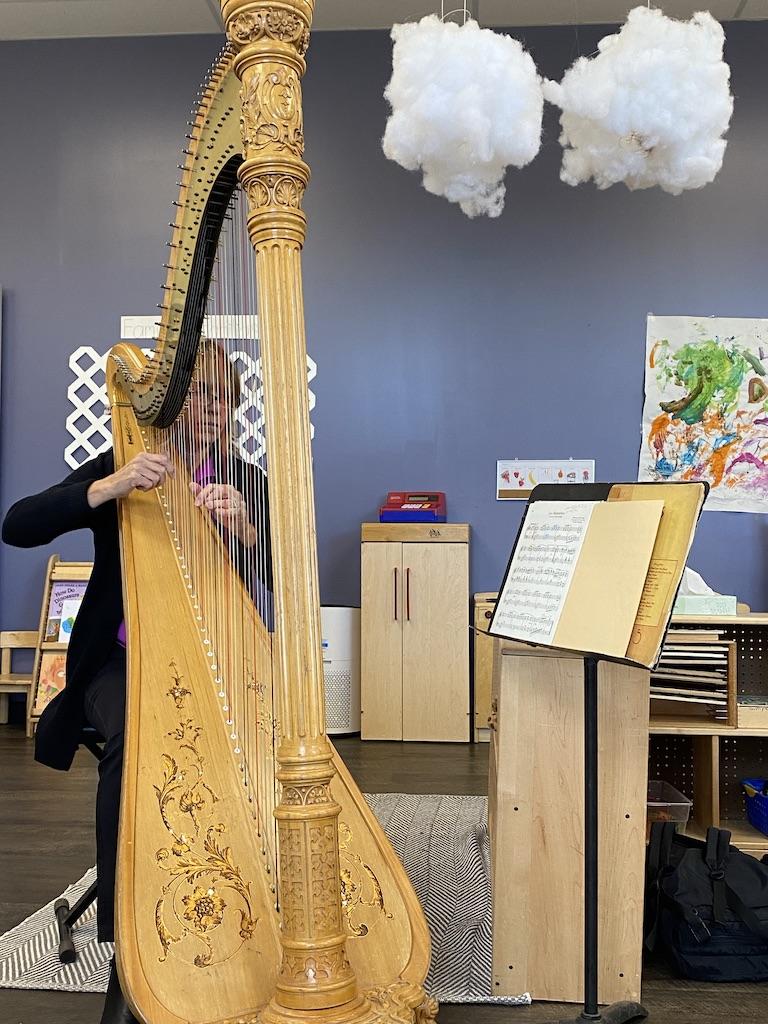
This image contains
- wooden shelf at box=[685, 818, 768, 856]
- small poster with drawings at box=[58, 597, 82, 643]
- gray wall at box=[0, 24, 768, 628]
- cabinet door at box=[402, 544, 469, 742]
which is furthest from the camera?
gray wall at box=[0, 24, 768, 628]

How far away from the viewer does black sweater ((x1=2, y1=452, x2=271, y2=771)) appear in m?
1.93

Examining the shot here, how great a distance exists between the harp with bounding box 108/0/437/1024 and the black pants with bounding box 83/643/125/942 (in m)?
0.21

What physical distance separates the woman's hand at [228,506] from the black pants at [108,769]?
0.36 m

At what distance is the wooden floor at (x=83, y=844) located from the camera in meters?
1.76

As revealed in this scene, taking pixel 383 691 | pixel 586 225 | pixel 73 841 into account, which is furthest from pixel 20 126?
pixel 73 841

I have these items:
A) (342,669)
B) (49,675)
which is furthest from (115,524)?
(49,675)

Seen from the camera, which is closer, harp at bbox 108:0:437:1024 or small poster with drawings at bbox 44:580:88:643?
harp at bbox 108:0:437:1024

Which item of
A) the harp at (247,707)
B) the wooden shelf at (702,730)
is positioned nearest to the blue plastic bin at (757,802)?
the wooden shelf at (702,730)

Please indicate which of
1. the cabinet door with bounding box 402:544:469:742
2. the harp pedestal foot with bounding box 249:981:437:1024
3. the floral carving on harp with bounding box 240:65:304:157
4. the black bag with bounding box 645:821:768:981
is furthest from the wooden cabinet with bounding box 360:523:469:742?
the floral carving on harp with bounding box 240:65:304:157

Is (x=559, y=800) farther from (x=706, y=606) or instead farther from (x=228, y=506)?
(x=706, y=606)

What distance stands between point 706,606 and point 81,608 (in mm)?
1557

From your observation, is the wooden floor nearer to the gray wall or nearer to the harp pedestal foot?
the harp pedestal foot

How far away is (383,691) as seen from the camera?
434 cm

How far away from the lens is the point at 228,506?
1.78 meters
